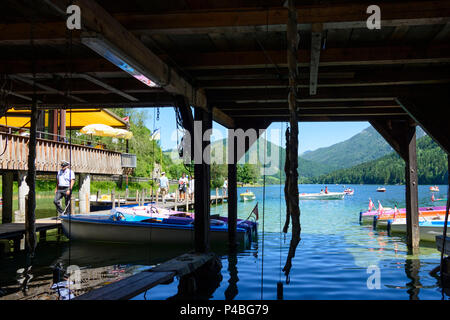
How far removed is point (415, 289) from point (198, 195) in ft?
15.4

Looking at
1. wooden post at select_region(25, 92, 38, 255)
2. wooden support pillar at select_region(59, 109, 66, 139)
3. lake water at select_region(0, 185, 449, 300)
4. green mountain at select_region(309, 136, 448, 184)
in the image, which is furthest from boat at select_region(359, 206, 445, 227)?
green mountain at select_region(309, 136, 448, 184)

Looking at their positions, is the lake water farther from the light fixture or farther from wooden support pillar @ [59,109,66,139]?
wooden support pillar @ [59,109,66,139]

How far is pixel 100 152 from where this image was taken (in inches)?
864

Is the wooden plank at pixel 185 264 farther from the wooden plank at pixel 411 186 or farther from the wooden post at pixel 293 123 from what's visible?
the wooden plank at pixel 411 186

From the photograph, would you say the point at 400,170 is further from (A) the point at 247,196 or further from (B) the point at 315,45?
(B) the point at 315,45

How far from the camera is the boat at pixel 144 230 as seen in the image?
45.1 feet

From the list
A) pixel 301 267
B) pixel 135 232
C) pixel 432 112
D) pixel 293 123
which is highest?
pixel 432 112

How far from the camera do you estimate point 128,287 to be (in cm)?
531

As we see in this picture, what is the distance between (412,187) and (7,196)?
51.9ft

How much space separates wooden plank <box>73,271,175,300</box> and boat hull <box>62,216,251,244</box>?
6.95 m

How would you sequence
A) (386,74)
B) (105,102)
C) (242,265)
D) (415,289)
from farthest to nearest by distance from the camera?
(242,265) → (105,102) → (415,289) → (386,74)

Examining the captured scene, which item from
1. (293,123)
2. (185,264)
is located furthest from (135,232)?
(293,123)
